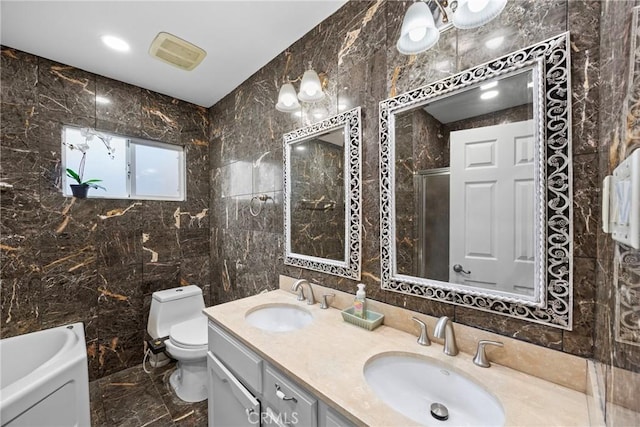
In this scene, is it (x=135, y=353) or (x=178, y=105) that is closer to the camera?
(x=135, y=353)

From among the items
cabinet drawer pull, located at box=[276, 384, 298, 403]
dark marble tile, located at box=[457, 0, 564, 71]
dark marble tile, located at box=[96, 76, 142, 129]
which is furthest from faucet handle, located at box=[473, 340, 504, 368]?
dark marble tile, located at box=[96, 76, 142, 129]

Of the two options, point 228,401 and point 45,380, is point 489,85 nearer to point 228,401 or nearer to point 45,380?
point 228,401

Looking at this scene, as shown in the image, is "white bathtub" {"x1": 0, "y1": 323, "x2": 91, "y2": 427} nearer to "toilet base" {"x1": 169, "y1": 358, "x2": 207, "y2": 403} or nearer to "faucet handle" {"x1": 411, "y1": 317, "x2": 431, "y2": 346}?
"toilet base" {"x1": 169, "y1": 358, "x2": 207, "y2": 403}

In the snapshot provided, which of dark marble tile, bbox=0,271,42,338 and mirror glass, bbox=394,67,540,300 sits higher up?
mirror glass, bbox=394,67,540,300

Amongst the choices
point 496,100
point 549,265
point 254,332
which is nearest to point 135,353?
point 254,332

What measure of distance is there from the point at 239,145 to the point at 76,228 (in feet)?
4.67

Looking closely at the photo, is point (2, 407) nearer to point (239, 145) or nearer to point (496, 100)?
point (239, 145)

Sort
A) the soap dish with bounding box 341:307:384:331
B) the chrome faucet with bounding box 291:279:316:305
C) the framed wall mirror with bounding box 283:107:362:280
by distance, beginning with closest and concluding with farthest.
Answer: the soap dish with bounding box 341:307:384:331
the framed wall mirror with bounding box 283:107:362:280
the chrome faucet with bounding box 291:279:316:305

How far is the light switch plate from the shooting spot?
37 cm

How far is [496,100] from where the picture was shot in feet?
2.94

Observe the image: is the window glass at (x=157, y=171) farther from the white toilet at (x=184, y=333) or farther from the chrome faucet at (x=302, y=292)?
the chrome faucet at (x=302, y=292)

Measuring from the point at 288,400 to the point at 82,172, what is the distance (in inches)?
93.1

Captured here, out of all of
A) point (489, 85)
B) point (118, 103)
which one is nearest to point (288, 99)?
point (489, 85)

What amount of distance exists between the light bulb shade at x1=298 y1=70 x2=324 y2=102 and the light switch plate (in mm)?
1264
